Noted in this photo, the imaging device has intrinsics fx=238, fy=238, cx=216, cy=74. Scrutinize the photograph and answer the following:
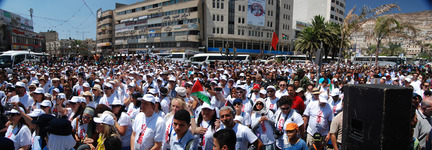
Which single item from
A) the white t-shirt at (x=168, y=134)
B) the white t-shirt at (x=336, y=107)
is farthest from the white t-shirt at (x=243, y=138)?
the white t-shirt at (x=336, y=107)

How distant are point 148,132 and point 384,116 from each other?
2708 millimetres

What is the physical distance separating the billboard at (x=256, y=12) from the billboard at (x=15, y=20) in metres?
57.7

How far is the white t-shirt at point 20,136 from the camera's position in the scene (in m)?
3.39

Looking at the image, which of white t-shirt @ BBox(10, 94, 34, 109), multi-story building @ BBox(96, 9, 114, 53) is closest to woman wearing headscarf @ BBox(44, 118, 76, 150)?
white t-shirt @ BBox(10, 94, 34, 109)

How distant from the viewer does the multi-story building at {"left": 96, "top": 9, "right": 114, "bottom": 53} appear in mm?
71312

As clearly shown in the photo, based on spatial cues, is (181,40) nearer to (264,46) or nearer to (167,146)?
(264,46)

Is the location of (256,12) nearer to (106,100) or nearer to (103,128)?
(106,100)

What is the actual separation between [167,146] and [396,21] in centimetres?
1747

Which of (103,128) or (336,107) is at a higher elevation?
(103,128)

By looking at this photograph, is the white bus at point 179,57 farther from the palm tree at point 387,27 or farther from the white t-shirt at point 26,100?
the white t-shirt at point 26,100

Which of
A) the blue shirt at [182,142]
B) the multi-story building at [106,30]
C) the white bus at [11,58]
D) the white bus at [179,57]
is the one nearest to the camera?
the blue shirt at [182,142]

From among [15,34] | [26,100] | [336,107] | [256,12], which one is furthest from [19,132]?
[15,34]

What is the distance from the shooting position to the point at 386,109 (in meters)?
1.73

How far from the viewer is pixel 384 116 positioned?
5.68 feet
